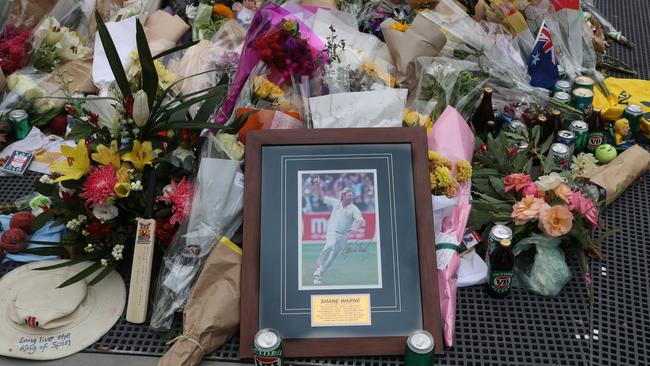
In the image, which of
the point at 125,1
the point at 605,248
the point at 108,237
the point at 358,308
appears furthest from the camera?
the point at 125,1

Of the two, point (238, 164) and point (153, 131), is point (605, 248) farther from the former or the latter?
point (153, 131)

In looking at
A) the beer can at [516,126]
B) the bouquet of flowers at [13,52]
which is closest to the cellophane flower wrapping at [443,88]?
the beer can at [516,126]

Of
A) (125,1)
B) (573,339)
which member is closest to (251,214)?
(573,339)

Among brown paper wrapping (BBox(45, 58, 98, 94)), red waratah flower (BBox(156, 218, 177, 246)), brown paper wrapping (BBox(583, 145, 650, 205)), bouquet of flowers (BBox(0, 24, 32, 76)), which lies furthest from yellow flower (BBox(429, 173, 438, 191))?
bouquet of flowers (BBox(0, 24, 32, 76))

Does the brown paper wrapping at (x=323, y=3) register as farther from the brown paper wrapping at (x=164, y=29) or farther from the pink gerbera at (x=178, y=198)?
the pink gerbera at (x=178, y=198)

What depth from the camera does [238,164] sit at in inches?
79.7

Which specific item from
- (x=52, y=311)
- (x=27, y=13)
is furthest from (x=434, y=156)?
(x=27, y=13)

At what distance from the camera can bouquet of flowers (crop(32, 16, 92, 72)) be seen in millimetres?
2705

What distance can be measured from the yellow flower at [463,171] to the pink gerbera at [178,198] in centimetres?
88

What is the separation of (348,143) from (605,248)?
956 mm

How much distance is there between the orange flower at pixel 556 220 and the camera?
194cm

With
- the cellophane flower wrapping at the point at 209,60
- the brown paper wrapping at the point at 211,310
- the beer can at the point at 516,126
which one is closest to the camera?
the brown paper wrapping at the point at 211,310

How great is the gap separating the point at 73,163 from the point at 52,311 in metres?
0.46

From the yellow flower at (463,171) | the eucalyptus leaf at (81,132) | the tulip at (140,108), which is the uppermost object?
the tulip at (140,108)
